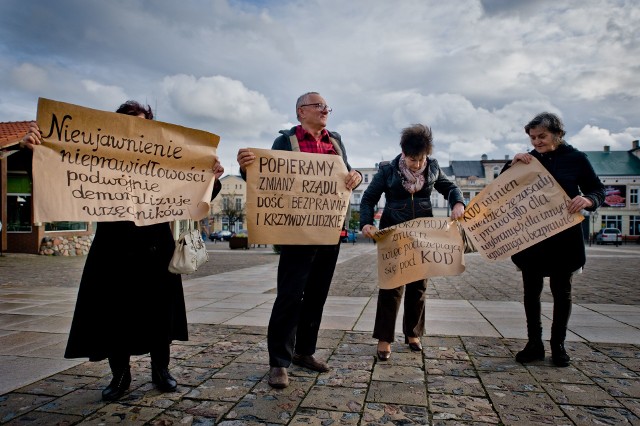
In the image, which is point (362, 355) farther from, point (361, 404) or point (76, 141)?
point (76, 141)

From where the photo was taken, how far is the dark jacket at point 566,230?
141 inches

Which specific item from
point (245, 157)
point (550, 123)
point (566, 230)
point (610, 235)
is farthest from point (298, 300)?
point (610, 235)

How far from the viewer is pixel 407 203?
3852 millimetres

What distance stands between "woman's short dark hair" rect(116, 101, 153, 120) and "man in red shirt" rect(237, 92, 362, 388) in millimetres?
689

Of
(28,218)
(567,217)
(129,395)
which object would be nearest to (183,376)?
(129,395)

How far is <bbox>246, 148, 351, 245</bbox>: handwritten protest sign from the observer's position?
Result: 3.29 meters

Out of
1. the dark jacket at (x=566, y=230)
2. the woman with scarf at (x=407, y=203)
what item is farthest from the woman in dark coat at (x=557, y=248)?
the woman with scarf at (x=407, y=203)

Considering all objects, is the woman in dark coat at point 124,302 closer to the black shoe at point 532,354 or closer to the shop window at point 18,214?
the black shoe at point 532,354

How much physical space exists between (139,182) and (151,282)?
0.68m

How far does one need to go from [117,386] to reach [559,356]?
126 inches

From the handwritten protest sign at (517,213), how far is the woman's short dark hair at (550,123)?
278 millimetres

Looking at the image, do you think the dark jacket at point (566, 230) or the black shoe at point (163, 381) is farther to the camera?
the dark jacket at point (566, 230)

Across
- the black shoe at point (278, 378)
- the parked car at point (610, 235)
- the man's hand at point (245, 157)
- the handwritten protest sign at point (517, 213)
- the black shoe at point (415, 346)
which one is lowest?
the parked car at point (610, 235)

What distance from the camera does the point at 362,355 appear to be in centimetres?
378
